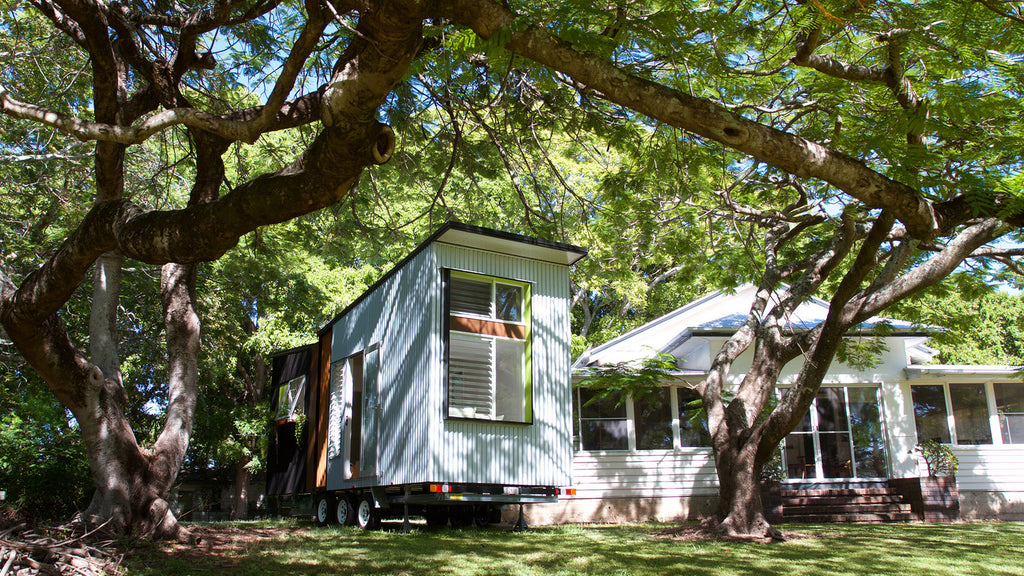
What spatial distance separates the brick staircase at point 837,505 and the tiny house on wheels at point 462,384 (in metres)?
6.46

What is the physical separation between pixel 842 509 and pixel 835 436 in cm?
183

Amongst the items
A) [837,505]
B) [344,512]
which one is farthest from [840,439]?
[344,512]

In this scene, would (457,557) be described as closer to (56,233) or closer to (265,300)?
(56,233)

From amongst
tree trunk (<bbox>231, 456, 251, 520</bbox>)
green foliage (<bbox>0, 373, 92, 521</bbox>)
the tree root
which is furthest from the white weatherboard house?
tree trunk (<bbox>231, 456, 251, 520</bbox>)

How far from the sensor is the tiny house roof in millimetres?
10508

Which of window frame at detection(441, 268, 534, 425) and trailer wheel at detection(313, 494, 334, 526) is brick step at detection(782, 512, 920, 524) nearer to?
window frame at detection(441, 268, 534, 425)

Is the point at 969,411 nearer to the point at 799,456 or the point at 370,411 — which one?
the point at 799,456

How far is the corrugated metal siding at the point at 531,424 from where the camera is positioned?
1009 cm

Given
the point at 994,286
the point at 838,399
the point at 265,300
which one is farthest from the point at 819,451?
the point at 265,300

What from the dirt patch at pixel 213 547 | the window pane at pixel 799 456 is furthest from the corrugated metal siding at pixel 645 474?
the dirt patch at pixel 213 547

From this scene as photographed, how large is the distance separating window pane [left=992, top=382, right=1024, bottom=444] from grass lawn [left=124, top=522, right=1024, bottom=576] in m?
6.92

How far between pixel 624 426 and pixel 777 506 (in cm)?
352

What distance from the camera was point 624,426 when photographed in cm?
1670

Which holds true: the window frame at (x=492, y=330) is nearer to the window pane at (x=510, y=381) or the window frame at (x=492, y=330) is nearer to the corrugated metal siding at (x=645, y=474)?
the window pane at (x=510, y=381)
